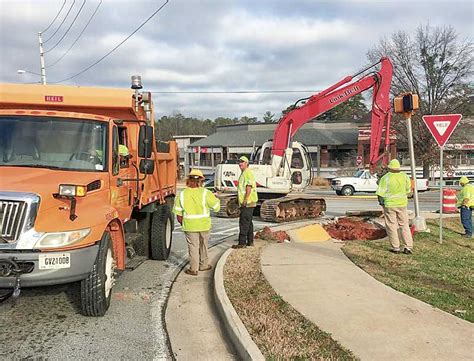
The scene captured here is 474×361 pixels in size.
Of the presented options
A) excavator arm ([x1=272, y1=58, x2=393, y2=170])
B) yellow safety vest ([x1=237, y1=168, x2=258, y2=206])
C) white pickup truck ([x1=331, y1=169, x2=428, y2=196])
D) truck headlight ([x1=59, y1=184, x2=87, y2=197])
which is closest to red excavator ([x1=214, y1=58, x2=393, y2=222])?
excavator arm ([x1=272, y1=58, x2=393, y2=170])

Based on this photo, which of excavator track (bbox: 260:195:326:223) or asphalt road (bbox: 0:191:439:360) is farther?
excavator track (bbox: 260:195:326:223)

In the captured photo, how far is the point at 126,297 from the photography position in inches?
262

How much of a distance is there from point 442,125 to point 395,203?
2474 mm

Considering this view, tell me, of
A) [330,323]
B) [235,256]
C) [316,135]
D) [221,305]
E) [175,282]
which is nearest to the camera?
[330,323]

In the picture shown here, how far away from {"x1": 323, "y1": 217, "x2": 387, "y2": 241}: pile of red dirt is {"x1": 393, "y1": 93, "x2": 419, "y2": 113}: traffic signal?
291 cm

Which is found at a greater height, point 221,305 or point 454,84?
point 454,84

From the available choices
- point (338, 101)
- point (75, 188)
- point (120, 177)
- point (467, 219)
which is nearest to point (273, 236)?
point (120, 177)

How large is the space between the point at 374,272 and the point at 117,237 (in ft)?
12.9

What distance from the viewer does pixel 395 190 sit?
9.83m

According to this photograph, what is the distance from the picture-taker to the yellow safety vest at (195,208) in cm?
778

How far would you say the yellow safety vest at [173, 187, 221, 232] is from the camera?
778 centimetres

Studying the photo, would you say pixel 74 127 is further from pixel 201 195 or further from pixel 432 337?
pixel 432 337

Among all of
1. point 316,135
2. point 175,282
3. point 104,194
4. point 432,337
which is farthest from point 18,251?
point 316,135

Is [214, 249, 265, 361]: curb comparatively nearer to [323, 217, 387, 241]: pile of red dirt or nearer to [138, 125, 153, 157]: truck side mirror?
[138, 125, 153, 157]: truck side mirror
